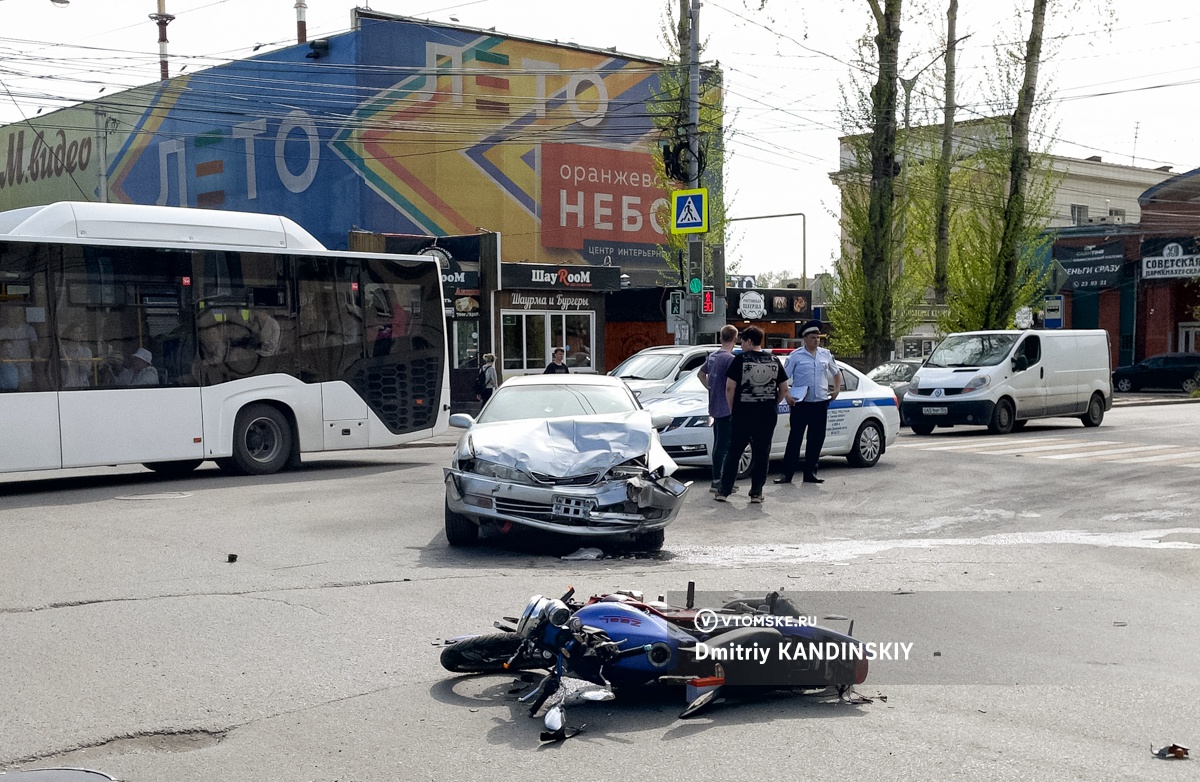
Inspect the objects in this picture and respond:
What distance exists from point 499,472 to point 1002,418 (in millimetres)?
15658

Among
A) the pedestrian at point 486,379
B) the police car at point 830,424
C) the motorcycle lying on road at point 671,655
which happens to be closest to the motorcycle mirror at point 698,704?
the motorcycle lying on road at point 671,655

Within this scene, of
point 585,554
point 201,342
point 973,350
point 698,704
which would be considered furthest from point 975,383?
point 698,704

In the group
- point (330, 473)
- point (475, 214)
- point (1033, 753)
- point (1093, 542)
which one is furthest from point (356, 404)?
point (475, 214)

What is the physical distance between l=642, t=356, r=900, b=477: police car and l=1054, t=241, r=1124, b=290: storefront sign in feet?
123

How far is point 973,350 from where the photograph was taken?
23.6 metres

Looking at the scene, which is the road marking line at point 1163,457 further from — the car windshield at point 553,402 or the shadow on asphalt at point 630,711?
the shadow on asphalt at point 630,711

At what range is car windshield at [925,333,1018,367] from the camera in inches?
910

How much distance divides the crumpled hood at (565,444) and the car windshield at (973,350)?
14.5m

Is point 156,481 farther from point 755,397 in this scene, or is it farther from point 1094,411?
point 1094,411

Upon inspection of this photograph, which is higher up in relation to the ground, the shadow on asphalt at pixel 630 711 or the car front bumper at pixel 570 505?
the car front bumper at pixel 570 505

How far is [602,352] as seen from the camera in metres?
35.6

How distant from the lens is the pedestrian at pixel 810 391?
1370cm

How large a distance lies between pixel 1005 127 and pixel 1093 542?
89.2 feet

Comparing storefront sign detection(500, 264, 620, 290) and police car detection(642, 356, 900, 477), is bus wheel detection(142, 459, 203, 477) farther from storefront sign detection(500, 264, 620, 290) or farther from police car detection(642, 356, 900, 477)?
storefront sign detection(500, 264, 620, 290)
